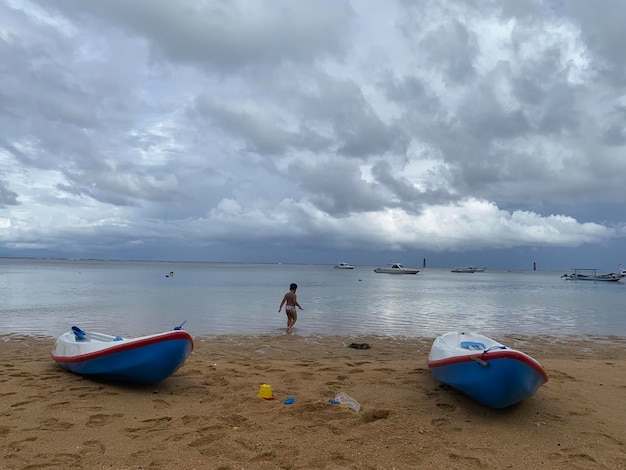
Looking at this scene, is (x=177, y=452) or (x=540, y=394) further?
(x=540, y=394)

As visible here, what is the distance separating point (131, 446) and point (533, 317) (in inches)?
891

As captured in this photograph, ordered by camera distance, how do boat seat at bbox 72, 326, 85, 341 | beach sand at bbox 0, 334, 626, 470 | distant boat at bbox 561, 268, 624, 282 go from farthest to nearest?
1. distant boat at bbox 561, 268, 624, 282
2. boat seat at bbox 72, 326, 85, 341
3. beach sand at bbox 0, 334, 626, 470

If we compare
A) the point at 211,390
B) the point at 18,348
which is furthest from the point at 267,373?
the point at 18,348

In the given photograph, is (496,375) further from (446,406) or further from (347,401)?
(347,401)

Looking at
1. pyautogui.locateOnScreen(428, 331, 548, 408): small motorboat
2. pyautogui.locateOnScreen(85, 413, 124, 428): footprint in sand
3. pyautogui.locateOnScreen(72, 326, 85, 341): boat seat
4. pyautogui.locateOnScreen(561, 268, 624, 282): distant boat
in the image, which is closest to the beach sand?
pyautogui.locateOnScreen(85, 413, 124, 428): footprint in sand

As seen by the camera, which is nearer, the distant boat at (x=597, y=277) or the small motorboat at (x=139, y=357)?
the small motorboat at (x=139, y=357)

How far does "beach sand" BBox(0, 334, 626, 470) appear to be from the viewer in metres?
4.61

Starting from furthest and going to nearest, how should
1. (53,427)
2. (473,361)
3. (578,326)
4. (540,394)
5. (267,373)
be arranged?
(578,326) < (267,373) < (540,394) < (473,361) < (53,427)

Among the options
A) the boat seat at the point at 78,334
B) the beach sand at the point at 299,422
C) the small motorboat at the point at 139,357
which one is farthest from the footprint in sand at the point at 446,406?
the boat seat at the point at 78,334

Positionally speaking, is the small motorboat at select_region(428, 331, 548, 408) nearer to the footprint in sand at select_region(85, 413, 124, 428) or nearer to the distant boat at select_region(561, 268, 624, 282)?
the footprint in sand at select_region(85, 413, 124, 428)

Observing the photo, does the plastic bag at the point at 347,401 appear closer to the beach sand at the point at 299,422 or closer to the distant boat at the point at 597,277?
the beach sand at the point at 299,422

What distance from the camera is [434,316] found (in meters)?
22.4

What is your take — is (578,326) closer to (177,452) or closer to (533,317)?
(533,317)

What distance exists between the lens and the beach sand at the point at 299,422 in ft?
15.1
